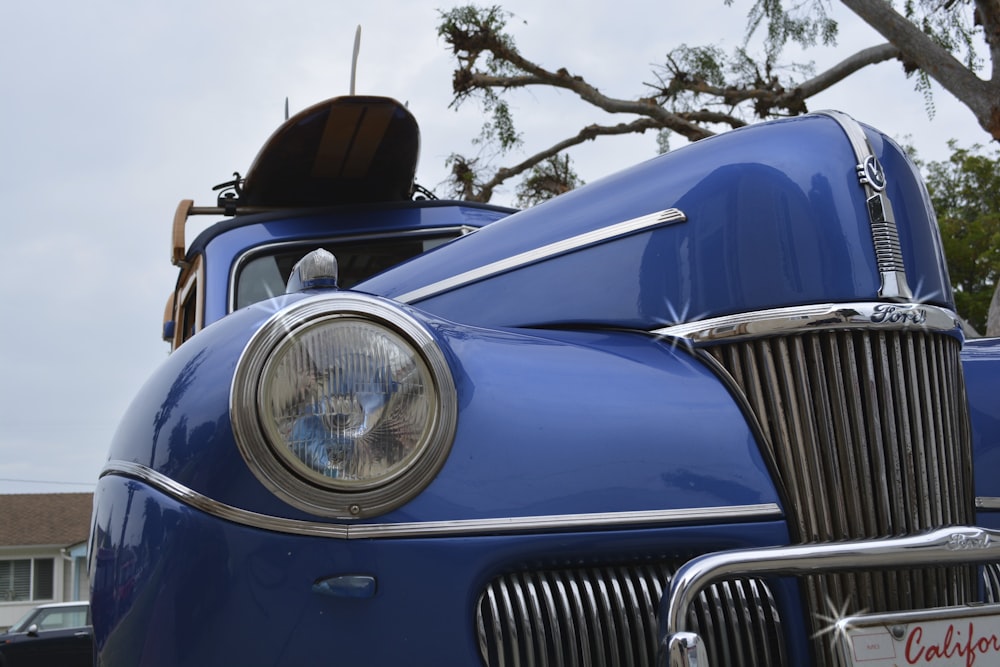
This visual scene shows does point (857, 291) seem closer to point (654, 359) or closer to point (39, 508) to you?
point (654, 359)

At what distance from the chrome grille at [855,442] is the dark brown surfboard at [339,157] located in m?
1.96

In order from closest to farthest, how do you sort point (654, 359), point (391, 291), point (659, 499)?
point (659, 499) → point (654, 359) → point (391, 291)

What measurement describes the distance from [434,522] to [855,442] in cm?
88

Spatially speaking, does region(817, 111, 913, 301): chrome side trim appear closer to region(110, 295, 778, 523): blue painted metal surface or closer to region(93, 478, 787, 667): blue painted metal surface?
region(110, 295, 778, 523): blue painted metal surface

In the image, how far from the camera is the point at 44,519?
102ft

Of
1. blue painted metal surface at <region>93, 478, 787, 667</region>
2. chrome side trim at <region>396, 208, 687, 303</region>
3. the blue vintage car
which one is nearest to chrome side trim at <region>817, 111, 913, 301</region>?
the blue vintage car

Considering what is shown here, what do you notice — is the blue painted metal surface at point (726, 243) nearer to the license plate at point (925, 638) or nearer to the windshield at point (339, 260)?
the license plate at point (925, 638)

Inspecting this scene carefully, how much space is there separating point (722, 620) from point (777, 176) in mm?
992

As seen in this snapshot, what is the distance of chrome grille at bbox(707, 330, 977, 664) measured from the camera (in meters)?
1.91

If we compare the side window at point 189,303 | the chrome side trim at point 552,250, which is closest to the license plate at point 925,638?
the chrome side trim at point 552,250

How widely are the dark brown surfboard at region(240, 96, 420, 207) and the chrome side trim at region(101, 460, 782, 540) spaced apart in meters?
2.02

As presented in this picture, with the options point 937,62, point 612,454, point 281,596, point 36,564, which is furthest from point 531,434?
point 36,564

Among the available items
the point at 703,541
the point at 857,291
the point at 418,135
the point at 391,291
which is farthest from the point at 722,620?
the point at 418,135

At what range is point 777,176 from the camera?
2230mm
